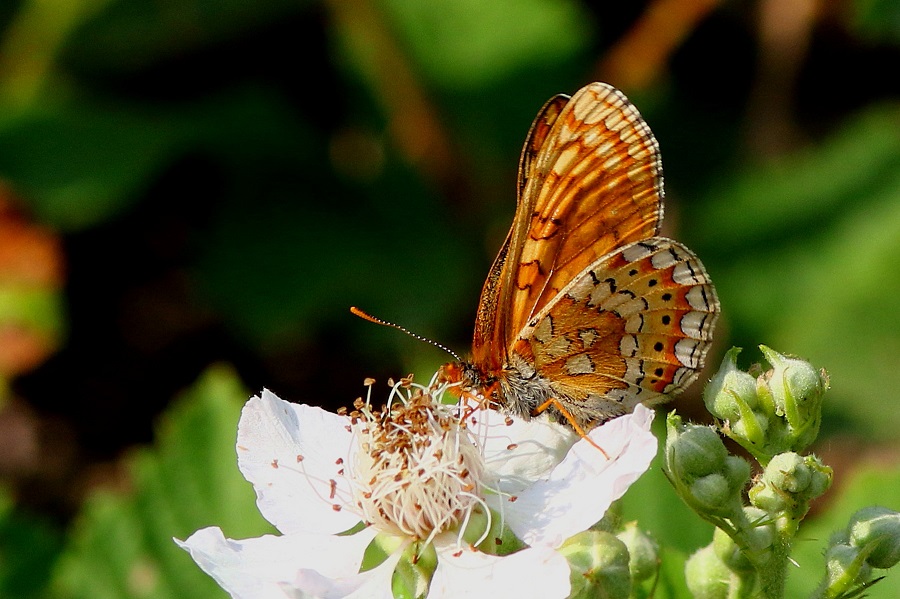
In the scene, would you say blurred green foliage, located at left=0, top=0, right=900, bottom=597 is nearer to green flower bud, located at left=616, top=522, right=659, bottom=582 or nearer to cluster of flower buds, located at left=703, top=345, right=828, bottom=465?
green flower bud, located at left=616, top=522, right=659, bottom=582

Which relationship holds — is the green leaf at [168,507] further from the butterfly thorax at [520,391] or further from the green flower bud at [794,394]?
the green flower bud at [794,394]

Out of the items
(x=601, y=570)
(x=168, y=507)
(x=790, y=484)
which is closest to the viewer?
(x=790, y=484)

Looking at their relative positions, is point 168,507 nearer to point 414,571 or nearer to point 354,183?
point 414,571

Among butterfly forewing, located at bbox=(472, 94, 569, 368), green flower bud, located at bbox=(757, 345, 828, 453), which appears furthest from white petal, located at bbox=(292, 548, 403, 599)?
green flower bud, located at bbox=(757, 345, 828, 453)

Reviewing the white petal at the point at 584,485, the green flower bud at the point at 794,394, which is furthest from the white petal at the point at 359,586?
the green flower bud at the point at 794,394

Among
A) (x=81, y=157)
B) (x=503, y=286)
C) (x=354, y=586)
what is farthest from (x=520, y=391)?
(x=81, y=157)

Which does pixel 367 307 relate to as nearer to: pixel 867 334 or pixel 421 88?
pixel 421 88

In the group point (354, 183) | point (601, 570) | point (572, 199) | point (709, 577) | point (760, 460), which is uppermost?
point (572, 199)
